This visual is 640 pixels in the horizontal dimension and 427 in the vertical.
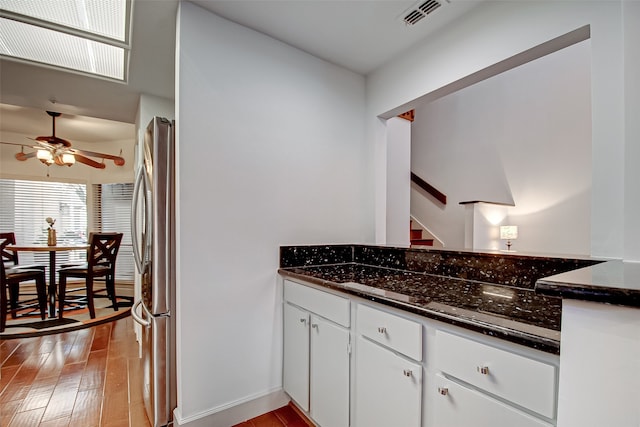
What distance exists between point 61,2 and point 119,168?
14.1ft

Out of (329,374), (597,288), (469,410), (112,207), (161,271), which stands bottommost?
(329,374)

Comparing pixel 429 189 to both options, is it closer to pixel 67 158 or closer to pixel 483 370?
pixel 483 370

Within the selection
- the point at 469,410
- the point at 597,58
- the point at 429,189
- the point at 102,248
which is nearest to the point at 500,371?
the point at 469,410

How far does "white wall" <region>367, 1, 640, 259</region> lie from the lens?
1.26 meters

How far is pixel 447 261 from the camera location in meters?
1.88

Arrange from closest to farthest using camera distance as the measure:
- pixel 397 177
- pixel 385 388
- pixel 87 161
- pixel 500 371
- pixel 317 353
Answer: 1. pixel 500 371
2. pixel 385 388
3. pixel 317 353
4. pixel 397 177
5. pixel 87 161

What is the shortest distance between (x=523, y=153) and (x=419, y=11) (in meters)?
2.88

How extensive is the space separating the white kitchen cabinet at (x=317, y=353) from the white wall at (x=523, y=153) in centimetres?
307

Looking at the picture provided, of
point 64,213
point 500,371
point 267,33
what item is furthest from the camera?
point 64,213

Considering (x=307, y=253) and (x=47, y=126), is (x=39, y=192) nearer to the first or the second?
(x=47, y=126)

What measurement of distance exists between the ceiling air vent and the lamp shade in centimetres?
287

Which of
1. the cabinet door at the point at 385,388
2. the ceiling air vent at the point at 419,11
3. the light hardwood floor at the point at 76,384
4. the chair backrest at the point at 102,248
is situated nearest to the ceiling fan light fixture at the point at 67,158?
the chair backrest at the point at 102,248

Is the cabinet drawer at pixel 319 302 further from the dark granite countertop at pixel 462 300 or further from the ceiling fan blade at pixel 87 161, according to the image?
the ceiling fan blade at pixel 87 161

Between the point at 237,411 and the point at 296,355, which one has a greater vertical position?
the point at 296,355
